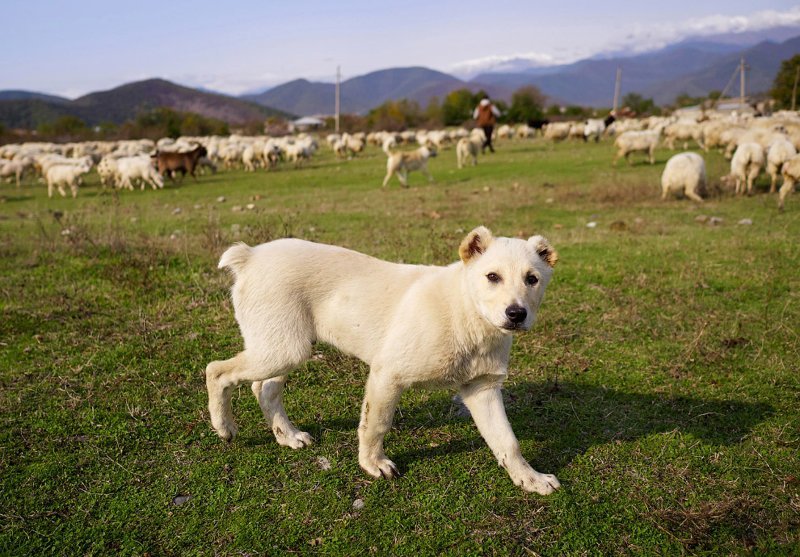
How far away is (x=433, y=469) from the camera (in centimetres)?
384

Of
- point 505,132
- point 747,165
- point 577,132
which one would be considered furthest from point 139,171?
point 505,132

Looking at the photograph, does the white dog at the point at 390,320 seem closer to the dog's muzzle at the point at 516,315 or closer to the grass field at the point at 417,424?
the dog's muzzle at the point at 516,315

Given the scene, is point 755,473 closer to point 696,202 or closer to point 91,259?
point 91,259

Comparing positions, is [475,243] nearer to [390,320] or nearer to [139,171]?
[390,320]

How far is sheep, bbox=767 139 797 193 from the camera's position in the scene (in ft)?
44.8

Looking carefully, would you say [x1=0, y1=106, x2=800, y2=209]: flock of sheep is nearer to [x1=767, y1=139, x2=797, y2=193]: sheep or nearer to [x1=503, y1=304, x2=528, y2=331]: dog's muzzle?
[x1=767, y1=139, x2=797, y2=193]: sheep

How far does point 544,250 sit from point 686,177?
12.6 metres

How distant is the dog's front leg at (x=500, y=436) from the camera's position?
3.54 m

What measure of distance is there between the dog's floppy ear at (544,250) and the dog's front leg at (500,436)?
0.87m

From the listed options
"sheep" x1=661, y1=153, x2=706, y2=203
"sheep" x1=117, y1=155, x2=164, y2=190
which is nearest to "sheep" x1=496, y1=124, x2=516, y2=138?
"sheep" x1=117, y1=155, x2=164, y2=190

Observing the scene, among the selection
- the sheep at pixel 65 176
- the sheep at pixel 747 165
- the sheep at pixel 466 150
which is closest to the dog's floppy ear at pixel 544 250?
the sheep at pixel 747 165

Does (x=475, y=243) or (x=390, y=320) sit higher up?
(x=475, y=243)

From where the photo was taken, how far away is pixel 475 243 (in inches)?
136

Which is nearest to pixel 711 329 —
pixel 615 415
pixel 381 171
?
pixel 615 415
